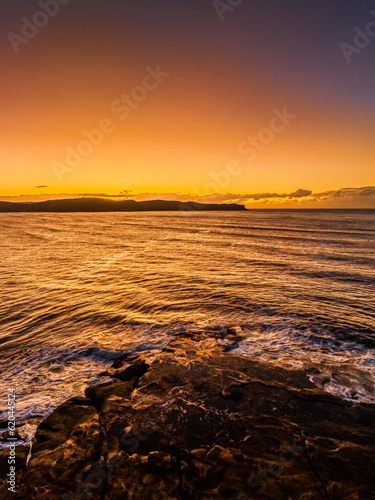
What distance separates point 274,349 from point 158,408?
5.70 metres

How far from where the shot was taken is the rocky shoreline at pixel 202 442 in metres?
5.00

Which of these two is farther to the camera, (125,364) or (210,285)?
(210,285)

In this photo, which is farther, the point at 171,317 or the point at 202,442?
the point at 171,317

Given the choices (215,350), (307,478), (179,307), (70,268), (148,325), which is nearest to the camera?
(307,478)

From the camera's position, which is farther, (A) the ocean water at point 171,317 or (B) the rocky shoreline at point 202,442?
(A) the ocean water at point 171,317

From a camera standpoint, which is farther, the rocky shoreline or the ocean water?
the ocean water

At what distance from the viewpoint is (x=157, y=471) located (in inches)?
208

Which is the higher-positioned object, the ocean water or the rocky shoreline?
the rocky shoreline

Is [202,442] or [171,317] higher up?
[202,442]

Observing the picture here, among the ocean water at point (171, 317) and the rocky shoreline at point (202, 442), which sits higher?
the rocky shoreline at point (202, 442)

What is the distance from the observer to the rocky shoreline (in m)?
5.00

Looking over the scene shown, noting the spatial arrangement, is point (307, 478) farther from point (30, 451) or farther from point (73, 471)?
point (30, 451)

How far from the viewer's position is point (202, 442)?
602 centimetres

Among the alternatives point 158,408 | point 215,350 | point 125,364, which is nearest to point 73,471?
point 158,408
